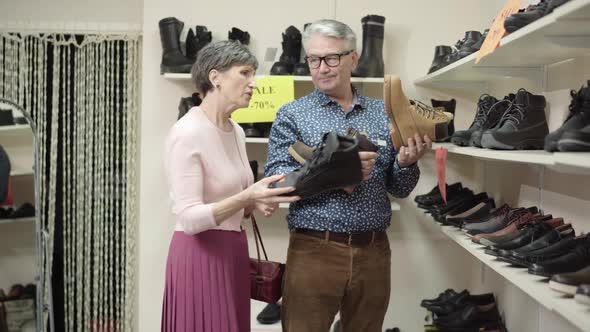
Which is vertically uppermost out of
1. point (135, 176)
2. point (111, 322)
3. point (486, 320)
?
point (135, 176)

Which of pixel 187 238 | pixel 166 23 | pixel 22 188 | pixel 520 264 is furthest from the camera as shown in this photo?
pixel 166 23

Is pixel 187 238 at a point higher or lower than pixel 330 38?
lower

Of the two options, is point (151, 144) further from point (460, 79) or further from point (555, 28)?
point (555, 28)

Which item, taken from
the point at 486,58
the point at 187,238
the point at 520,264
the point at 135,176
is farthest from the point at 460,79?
the point at 135,176

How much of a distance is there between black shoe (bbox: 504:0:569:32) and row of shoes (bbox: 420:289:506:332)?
1.44m

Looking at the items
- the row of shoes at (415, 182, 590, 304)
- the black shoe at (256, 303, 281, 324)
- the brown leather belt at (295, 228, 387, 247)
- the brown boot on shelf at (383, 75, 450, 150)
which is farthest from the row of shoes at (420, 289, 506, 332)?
the brown boot on shelf at (383, 75, 450, 150)

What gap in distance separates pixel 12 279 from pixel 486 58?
2.13 metres

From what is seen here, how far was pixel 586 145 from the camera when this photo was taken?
4.24ft

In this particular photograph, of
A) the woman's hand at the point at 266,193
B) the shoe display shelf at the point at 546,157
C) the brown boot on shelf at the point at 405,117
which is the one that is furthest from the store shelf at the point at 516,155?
the woman's hand at the point at 266,193

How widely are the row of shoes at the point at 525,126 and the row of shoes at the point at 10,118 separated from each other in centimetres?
183

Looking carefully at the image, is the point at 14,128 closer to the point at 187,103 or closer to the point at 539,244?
the point at 187,103

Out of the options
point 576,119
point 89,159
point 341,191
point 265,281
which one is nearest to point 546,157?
point 576,119

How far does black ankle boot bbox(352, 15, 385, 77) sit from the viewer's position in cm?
293

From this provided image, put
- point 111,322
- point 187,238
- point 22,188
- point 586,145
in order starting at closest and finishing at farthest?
1. point 586,145
2. point 187,238
3. point 22,188
4. point 111,322
